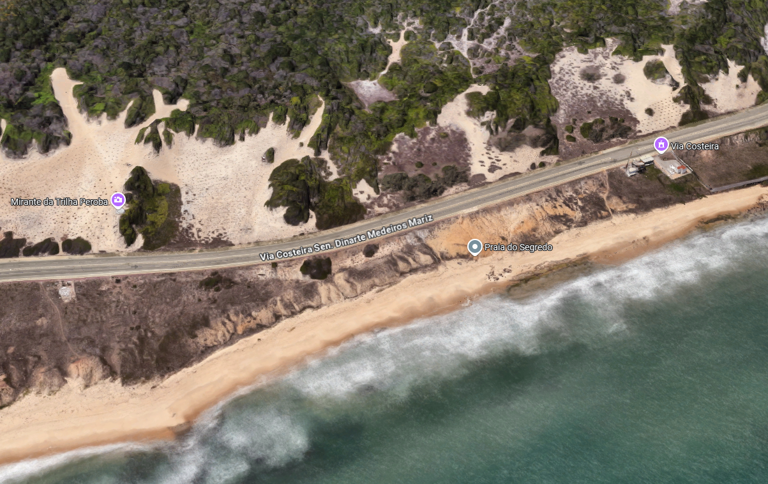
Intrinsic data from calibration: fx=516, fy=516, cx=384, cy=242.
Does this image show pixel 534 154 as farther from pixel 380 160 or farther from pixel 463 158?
pixel 380 160

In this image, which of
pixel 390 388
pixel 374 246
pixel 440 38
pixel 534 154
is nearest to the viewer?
pixel 390 388

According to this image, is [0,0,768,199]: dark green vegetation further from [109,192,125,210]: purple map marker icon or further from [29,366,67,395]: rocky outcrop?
[29,366,67,395]: rocky outcrop

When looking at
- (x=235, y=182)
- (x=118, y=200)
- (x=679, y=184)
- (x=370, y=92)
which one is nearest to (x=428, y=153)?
(x=370, y=92)

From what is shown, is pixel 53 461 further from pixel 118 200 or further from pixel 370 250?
pixel 370 250

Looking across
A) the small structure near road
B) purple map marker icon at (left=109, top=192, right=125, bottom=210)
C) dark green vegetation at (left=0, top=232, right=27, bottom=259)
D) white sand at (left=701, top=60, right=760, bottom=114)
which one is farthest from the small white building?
dark green vegetation at (left=0, top=232, right=27, bottom=259)

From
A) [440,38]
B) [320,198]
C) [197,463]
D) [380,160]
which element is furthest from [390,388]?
[440,38]

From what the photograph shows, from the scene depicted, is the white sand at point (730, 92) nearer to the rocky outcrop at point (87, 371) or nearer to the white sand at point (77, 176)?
the white sand at point (77, 176)
